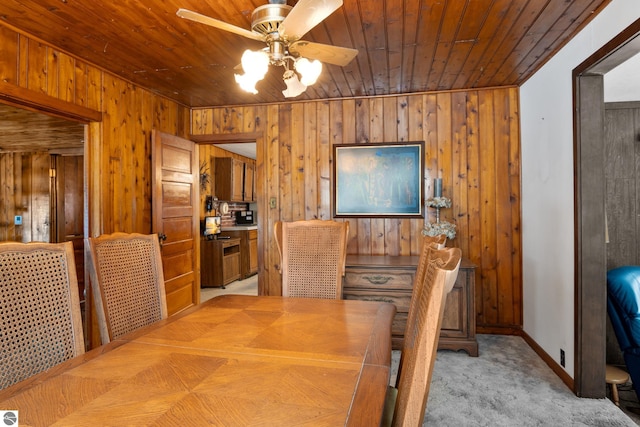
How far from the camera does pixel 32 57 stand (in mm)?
2486

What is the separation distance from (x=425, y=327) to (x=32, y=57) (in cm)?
310

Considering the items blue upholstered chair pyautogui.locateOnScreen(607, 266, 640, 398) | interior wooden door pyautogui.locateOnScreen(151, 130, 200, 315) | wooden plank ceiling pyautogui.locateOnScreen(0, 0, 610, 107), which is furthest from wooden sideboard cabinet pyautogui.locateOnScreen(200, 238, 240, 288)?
blue upholstered chair pyautogui.locateOnScreen(607, 266, 640, 398)

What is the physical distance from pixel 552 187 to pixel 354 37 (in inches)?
75.6

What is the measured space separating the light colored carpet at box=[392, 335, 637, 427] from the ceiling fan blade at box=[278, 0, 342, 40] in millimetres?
2228

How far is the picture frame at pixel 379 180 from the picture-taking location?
149 inches

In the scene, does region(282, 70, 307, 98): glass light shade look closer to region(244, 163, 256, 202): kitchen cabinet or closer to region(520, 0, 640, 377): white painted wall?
region(520, 0, 640, 377): white painted wall

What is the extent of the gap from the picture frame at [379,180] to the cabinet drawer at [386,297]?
0.91 meters

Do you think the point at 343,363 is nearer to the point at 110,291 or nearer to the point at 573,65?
the point at 110,291

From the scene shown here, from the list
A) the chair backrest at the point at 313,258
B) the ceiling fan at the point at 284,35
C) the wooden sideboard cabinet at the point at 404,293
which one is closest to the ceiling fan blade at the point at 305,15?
the ceiling fan at the point at 284,35

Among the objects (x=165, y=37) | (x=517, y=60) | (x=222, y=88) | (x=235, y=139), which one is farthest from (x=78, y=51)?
(x=517, y=60)

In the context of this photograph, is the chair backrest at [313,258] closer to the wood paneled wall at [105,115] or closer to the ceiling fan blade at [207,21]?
the ceiling fan blade at [207,21]

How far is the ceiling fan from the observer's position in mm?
1445

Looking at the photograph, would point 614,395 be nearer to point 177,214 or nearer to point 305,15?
point 305,15

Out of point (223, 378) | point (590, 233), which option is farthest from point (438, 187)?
point (223, 378)
